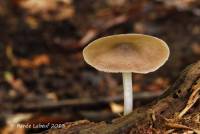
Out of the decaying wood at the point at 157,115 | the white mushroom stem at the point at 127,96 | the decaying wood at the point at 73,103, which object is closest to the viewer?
the decaying wood at the point at 157,115

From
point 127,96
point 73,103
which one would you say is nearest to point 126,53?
point 127,96

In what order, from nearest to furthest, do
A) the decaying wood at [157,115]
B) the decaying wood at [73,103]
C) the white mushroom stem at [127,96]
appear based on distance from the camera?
the decaying wood at [157,115]
the white mushroom stem at [127,96]
the decaying wood at [73,103]

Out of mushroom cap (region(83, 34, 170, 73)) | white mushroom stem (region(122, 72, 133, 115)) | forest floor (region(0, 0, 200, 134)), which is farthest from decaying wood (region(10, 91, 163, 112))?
mushroom cap (region(83, 34, 170, 73))

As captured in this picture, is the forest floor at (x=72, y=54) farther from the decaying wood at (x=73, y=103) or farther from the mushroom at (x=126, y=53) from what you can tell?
the mushroom at (x=126, y=53)

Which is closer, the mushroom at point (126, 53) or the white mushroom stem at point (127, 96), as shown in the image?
the mushroom at point (126, 53)

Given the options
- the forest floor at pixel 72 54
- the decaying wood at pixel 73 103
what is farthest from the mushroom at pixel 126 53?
the decaying wood at pixel 73 103

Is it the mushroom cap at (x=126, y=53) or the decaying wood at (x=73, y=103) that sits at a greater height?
the decaying wood at (x=73, y=103)

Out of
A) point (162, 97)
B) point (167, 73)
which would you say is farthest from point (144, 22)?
point (162, 97)
